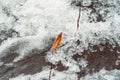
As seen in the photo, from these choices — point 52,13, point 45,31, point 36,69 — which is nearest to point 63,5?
point 52,13

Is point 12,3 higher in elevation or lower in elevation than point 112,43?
higher

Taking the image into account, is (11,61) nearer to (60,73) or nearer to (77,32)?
(60,73)

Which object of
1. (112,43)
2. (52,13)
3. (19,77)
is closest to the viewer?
(19,77)

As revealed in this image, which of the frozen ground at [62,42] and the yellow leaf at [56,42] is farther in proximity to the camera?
the yellow leaf at [56,42]

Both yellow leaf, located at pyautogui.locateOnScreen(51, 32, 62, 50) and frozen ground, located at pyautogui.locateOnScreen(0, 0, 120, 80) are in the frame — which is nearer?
frozen ground, located at pyautogui.locateOnScreen(0, 0, 120, 80)

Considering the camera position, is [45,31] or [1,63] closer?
[1,63]

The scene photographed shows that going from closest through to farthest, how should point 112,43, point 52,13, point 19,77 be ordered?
point 19,77 → point 112,43 → point 52,13

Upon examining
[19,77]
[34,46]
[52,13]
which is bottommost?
[19,77]
